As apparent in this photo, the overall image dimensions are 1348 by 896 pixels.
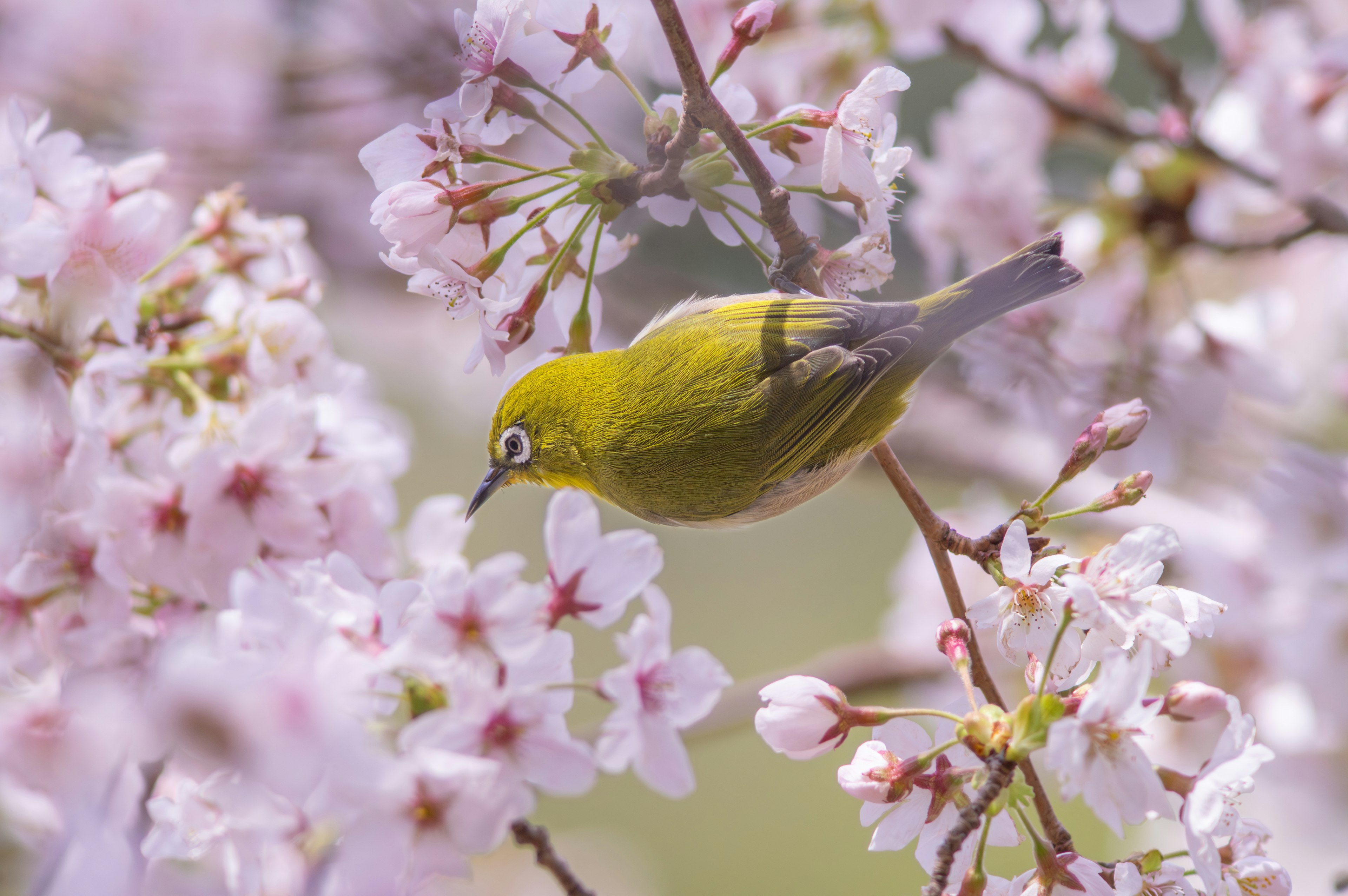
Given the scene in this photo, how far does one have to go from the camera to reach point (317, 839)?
116cm

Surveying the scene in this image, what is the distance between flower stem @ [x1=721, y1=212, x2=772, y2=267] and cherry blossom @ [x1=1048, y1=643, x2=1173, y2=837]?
2.04ft

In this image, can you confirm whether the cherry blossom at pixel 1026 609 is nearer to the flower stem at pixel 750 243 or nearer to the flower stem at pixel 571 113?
the flower stem at pixel 750 243

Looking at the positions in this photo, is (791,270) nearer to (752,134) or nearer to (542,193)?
(752,134)

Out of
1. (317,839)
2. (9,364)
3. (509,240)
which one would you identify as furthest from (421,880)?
(9,364)

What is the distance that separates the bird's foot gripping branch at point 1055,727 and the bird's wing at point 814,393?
1.44 ft

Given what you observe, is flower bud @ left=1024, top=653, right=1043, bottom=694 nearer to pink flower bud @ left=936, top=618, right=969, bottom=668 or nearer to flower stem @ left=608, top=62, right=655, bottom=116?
pink flower bud @ left=936, top=618, right=969, bottom=668

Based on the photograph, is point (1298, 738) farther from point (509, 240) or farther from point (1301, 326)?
point (509, 240)

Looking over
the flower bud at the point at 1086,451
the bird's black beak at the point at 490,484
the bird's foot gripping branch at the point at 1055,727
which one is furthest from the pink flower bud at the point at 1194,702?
the bird's black beak at the point at 490,484

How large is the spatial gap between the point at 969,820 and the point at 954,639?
0.21 meters

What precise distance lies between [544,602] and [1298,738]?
2.33m

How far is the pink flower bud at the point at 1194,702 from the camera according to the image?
98 centimetres

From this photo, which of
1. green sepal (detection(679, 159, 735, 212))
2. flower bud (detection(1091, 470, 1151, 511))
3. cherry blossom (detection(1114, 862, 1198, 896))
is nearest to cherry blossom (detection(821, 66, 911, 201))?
green sepal (detection(679, 159, 735, 212))

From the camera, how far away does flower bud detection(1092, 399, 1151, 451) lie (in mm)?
1108

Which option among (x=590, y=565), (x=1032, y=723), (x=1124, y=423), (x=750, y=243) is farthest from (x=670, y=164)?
(x=1032, y=723)
